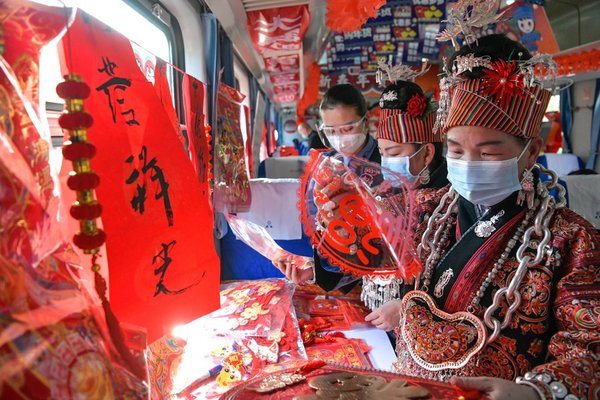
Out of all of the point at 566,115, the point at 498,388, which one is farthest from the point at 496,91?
the point at 566,115

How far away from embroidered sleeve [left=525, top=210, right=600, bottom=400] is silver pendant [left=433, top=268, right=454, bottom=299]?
30 centimetres

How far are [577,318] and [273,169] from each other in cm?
532

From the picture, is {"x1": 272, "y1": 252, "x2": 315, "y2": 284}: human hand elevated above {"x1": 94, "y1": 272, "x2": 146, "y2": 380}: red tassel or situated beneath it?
situated beneath

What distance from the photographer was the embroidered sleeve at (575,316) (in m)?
0.90

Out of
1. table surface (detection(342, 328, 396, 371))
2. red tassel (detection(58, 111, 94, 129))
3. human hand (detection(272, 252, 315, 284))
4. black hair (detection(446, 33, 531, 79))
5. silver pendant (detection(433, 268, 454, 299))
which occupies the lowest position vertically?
table surface (detection(342, 328, 396, 371))

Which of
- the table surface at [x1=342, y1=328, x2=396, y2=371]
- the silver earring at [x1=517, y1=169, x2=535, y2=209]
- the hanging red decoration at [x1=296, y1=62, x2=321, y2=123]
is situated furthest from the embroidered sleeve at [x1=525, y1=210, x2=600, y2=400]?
the hanging red decoration at [x1=296, y1=62, x2=321, y2=123]

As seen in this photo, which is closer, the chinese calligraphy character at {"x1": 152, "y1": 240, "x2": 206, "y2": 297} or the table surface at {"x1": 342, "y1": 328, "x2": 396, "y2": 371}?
the chinese calligraphy character at {"x1": 152, "y1": 240, "x2": 206, "y2": 297}

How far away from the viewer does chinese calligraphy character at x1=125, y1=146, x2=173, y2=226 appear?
91 cm

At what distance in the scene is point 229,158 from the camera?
2221mm

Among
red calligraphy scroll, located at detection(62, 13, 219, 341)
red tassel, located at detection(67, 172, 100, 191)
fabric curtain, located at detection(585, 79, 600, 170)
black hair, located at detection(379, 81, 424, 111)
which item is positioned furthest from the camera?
fabric curtain, located at detection(585, 79, 600, 170)

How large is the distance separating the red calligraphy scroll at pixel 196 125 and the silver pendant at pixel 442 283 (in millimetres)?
967

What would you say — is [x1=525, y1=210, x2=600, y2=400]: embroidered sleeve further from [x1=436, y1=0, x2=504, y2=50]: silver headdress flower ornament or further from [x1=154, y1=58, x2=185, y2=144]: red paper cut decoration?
[x1=154, y1=58, x2=185, y2=144]: red paper cut decoration

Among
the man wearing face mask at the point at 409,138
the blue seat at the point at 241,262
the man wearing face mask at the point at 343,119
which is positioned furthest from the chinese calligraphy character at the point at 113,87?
the blue seat at the point at 241,262

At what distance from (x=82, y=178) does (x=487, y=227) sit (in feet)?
3.83
